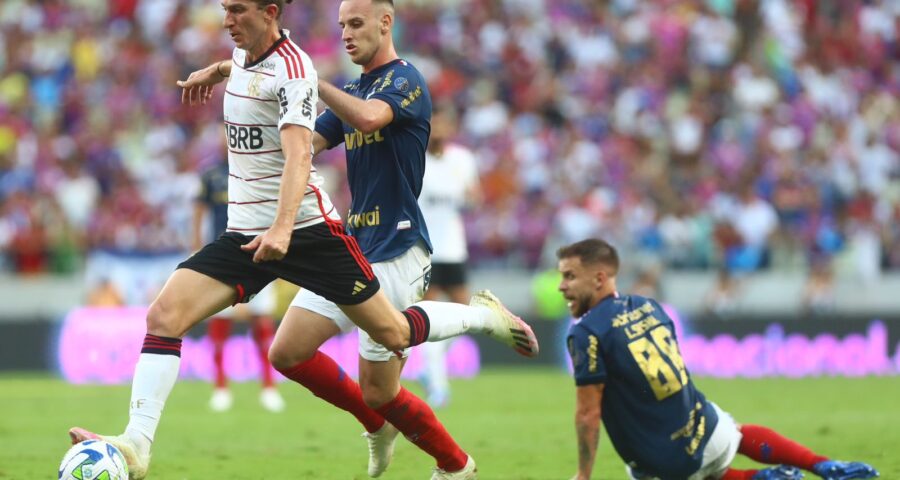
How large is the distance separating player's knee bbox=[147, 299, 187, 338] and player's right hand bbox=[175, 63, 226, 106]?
1214 millimetres

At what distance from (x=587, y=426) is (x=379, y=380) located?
1.18m

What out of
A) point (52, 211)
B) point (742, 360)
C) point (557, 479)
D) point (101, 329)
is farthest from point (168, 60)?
point (557, 479)

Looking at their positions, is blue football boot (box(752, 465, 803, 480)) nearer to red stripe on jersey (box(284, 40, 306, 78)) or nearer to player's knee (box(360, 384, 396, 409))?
player's knee (box(360, 384, 396, 409))


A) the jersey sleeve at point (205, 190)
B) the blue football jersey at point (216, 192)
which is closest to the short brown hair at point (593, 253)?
the blue football jersey at point (216, 192)

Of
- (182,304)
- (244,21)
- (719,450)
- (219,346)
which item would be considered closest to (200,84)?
(244,21)

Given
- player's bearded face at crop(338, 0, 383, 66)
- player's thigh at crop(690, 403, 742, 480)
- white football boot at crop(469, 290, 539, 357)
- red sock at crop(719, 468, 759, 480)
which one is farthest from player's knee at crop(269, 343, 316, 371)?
red sock at crop(719, 468, 759, 480)

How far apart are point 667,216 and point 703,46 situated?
5.09m

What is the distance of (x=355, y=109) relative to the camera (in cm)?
704

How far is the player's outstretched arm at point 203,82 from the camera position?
7402 millimetres

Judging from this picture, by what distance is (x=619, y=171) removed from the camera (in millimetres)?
22609

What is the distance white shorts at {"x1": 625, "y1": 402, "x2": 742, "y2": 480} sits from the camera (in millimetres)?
7297

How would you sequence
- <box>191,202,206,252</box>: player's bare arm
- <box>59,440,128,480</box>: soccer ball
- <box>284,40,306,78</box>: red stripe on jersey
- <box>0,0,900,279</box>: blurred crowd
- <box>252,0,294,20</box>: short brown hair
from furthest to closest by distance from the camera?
<box>0,0,900,279</box>: blurred crowd → <box>191,202,206,252</box>: player's bare arm → <box>252,0,294,20</box>: short brown hair → <box>284,40,306,78</box>: red stripe on jersey → <box>59,440,128,480</box>: soccer ball

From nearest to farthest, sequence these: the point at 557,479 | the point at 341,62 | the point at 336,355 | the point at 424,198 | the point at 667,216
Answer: the point at 557,479, the point at 424,198, the point at 336,355, the point at 667,216, the point at 341,62

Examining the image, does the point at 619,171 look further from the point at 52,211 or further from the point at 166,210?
the point at 52,211
